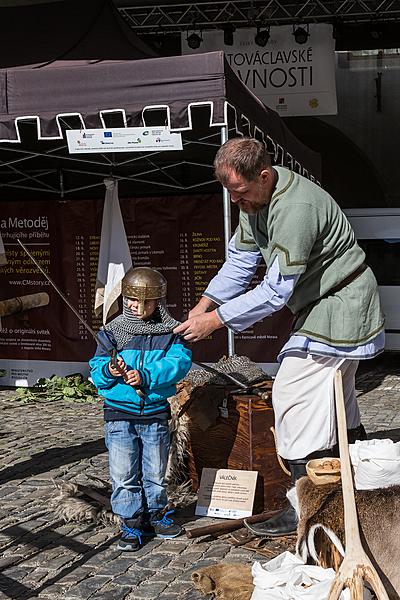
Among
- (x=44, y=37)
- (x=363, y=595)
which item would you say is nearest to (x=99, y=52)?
(x=44, y=37)

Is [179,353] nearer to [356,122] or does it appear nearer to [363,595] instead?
[363,595]

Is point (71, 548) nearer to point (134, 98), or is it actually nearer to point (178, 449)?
point (178, 449)

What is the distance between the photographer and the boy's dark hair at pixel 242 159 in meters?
3.94

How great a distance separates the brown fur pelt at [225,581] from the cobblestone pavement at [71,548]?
0.07 m

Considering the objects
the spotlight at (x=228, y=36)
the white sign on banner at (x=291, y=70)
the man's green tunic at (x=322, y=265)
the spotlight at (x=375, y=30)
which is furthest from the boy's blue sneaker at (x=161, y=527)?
the spotlight at (x=375, y=30)

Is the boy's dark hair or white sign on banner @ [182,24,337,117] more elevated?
white sign on banner @ [182,24,337,117]

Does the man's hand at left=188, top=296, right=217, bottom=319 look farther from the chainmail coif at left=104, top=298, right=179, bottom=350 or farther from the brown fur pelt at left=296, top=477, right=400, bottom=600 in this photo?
the brown fur pelt at left=296, top=477, right=400, bottom=600

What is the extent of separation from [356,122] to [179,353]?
13380 millimetres

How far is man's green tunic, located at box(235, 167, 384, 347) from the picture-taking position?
3.92 metres

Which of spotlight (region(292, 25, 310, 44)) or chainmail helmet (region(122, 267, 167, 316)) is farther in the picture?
spotlight (region(292, 25, 310, 44))

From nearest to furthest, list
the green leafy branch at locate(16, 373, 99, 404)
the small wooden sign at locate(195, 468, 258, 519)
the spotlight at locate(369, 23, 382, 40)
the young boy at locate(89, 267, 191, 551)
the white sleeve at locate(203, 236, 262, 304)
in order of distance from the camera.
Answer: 1. the young boy at locate(89, 267, 191, 551)
2. the white sleeve at locate(203, 236, 262, 304)
3. the small wooden sign at locate(195, 468, 258, 519)
4. the green leafy branch at locate(16, 373, 99, 404)
5. the spotlight at locate(369, 23, 382, 40)

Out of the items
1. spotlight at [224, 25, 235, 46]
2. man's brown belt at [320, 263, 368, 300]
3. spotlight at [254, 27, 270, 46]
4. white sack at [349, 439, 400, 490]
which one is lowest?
white sack at [349, 439, 400, 490]

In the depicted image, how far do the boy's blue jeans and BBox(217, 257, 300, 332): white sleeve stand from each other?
75 centimetres

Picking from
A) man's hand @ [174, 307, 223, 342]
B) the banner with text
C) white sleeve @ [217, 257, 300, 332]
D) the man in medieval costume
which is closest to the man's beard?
the man in medieval costume
